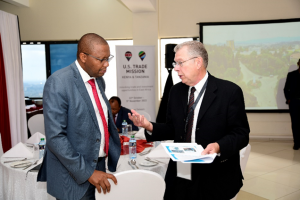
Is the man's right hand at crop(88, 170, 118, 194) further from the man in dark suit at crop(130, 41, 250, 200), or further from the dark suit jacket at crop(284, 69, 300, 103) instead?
the dark suit jacket at crop(284, 69, 300, 103)

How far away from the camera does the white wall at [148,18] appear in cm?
677

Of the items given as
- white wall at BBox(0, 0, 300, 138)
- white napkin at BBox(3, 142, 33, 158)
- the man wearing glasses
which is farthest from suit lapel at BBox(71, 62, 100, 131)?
white wall at BBox(0, 0, 300, 138)

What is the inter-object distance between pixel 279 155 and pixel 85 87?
5060mm

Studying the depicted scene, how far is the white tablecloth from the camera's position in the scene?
2.42 metres

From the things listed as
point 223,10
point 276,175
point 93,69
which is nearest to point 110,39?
point 223,10

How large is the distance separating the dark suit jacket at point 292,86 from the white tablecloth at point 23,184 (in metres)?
4.61

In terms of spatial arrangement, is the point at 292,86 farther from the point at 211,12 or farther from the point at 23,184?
the point at 23,184

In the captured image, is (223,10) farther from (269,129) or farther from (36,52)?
(36,52)

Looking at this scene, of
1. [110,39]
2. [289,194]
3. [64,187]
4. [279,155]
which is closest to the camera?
[64,187]

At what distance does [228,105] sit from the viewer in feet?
5.57

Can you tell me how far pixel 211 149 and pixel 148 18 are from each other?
586cm

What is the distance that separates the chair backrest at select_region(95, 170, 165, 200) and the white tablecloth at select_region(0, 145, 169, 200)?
0.76 meters

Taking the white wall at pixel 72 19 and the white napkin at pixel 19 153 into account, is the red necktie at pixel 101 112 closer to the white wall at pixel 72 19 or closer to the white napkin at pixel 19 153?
the white napkin at pixel 19 153

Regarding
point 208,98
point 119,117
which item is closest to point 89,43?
point 208,98
